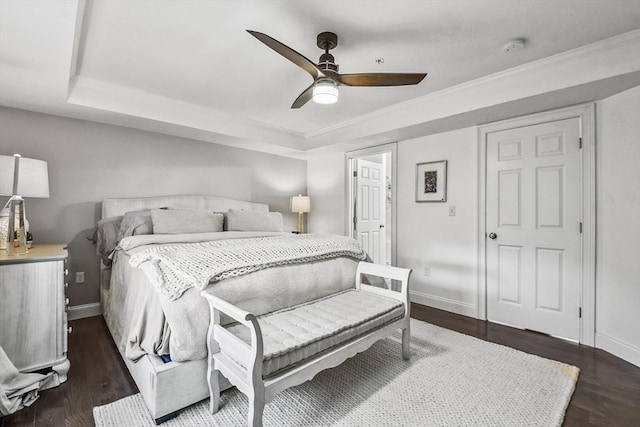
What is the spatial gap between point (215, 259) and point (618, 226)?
3.10 meters

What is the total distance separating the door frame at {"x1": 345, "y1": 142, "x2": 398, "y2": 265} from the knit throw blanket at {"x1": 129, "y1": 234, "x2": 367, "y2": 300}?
1.78 meters

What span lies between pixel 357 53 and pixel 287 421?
252 centimetres

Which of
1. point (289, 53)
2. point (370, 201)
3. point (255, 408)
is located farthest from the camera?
point (370, 201)

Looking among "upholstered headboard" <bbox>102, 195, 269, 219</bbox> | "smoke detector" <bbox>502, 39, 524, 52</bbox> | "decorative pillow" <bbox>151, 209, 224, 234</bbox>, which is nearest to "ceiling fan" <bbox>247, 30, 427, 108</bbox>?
"smoke detector" <bbox>502, 39, 524, 52</bbox>

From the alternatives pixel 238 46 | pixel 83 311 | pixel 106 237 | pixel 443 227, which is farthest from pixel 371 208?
pixel 83 311

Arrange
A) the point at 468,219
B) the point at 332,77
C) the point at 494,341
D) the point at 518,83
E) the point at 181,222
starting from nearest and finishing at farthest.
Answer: the point at 332,77 → the point at 518,83 → the point at 494,341 → the point at 181,222 → the point at 468,219

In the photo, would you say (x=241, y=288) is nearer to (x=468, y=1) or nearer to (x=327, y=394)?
(x=327, y=394)

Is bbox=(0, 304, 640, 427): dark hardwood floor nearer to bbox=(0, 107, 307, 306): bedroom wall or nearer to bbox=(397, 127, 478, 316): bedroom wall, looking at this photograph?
bbox=(397, 127, 478, 316): bedroom wall

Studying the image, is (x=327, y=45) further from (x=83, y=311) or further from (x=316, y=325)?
(x=83, y=311)

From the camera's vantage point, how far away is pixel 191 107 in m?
3.37

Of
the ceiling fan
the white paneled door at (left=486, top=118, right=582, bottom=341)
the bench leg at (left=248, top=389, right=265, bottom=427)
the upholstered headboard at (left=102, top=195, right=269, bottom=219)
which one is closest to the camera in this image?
the bench leg at (left=248, top=389, right=265, bottom=427)

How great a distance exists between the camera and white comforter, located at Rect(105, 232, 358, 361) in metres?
1.58

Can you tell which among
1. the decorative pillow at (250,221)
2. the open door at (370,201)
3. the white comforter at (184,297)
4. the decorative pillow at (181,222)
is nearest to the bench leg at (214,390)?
the white comforter at (184,297)

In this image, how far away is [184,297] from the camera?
161 centimetres
